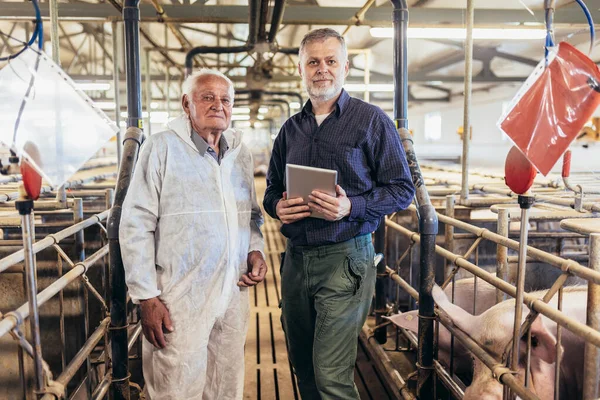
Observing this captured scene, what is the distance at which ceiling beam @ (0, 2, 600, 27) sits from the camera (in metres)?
5.77

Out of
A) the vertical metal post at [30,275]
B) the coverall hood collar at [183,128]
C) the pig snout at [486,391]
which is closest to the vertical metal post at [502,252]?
the pig snout at [486,391]

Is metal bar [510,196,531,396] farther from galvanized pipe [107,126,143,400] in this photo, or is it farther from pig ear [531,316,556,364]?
galvanized pipe [107,126,143,400]

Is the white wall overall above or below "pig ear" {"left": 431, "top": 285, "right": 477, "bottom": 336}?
above

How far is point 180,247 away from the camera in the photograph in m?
2.09

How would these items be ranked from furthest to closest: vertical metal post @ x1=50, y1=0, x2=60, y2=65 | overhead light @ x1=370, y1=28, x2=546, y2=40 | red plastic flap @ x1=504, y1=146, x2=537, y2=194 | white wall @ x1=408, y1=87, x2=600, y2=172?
white wall @ x1=408, y1=87, x2=600, y2=172
overhead light @ x1=370, y1=28, x2=546, y2=40
vertical metal post @ x1=50, y1=0, x2=60, y2=65
red plastic flap @ x1=504, y1=146, x2=537, y2=194

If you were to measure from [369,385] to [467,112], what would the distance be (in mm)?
2175

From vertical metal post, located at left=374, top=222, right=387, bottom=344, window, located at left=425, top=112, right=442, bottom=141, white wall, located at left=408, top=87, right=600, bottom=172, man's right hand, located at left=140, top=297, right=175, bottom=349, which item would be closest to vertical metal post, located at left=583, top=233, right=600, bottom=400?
man's right hand, located at left=140, top=297, right=175, bottom=349

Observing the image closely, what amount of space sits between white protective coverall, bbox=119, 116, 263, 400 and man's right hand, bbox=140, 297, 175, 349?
28 millimetres

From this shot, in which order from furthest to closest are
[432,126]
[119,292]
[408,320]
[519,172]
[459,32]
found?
[432,126], [459,32], [408,320], [119,292], [519,172]

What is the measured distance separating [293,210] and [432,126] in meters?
20.2

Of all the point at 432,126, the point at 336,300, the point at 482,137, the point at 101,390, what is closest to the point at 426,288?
the point at 336,300

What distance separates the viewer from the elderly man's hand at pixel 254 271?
2285 millimetres

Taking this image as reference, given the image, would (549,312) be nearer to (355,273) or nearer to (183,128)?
(355,273)

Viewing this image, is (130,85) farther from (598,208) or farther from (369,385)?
(598,208)
